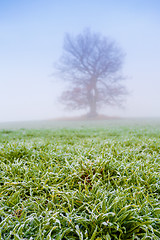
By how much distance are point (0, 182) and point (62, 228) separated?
101 centimetres

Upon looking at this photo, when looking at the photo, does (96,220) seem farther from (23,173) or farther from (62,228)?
(23,173)

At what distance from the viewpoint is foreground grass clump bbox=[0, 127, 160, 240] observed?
4.05 feet

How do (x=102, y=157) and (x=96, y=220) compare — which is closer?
(x=96, y=220)

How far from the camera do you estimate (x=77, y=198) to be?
58.8 inches

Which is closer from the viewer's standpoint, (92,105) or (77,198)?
(77,198)

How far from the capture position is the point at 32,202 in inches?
58.4

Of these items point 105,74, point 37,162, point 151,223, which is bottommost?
point 151,223

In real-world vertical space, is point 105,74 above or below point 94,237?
above

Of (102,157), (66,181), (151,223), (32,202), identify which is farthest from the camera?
(102,157)

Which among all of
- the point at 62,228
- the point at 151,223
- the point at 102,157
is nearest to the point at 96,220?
the point at 62,228

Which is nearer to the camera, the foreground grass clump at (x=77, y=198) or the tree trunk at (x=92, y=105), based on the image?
the foreground grass clump at (x=77, y=198)

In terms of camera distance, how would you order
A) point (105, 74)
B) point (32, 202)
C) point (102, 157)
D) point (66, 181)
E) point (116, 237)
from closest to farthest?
point (116, 237)
point (32, 202)
point (66, 181)
point (102, 157)
point (105, 74)

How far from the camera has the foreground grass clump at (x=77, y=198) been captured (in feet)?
4.05

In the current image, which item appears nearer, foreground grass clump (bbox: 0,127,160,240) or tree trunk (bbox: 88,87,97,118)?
foreground grass clump (bbox: 0,127,160,240)
